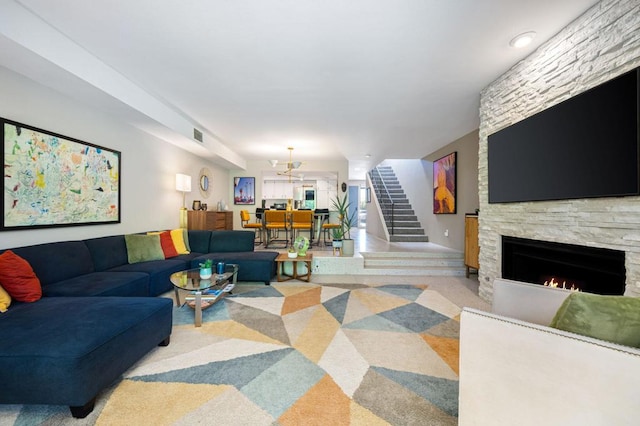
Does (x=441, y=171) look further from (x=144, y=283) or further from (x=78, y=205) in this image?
(x=78, y=205)

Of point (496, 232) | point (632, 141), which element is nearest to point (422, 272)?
point (496, 232)

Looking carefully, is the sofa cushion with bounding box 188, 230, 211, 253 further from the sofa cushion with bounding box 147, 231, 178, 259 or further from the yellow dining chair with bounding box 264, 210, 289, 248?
the yellow dining chair with bounding box 264, 210, 289, 248

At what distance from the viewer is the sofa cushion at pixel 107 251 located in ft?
10.2

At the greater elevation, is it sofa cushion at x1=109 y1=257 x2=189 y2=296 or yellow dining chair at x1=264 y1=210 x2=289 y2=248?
yellow dining chair at x1=264 y1=210 x2=289 y2=248

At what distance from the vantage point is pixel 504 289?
1.76 m

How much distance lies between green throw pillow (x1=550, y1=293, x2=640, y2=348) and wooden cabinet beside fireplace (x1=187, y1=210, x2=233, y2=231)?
560cm

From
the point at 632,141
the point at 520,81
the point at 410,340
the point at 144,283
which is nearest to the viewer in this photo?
the point at 632,141

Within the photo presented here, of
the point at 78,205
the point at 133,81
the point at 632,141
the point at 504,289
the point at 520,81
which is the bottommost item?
the point at 504,289

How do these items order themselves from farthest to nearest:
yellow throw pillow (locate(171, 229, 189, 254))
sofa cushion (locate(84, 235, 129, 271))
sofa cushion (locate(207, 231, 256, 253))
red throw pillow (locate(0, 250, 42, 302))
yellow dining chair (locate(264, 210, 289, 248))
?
yellow dining chair (locate(264, 210, 289, 248)) → sofa cushion (locate(207, 231, 256, 253)) → yellow throw pillow (locate(171, 229, 189, 254)) → sofa cushion (locate(84, 235, 129, 271)) → red throw pillow (locate(0, 250, 42, 302))

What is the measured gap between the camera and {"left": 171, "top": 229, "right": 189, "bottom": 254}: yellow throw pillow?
4.32m

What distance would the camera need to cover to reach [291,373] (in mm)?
1798

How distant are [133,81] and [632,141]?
4.72 m

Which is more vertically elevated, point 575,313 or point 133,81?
point 133,81

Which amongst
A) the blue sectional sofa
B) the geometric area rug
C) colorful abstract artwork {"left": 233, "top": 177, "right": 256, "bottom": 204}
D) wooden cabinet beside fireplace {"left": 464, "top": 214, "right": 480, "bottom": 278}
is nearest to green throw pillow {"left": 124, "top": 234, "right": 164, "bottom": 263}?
the blue sectional sofa
